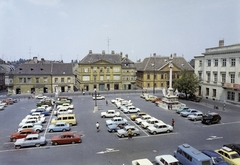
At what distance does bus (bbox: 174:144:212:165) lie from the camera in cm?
1619

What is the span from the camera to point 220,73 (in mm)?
50438

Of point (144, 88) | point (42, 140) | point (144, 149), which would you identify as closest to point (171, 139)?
point (144, 149)

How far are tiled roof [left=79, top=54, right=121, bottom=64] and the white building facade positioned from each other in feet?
91.9

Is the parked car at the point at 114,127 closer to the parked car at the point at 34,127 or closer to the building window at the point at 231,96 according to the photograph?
the parked car at the point at 34,127

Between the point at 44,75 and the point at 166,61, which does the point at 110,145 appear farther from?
the point at 166,61

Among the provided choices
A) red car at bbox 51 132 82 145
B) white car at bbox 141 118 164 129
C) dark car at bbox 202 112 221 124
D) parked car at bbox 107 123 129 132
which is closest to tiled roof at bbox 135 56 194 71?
dark car at bbox 202 112 221 124

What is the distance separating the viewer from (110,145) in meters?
22.7

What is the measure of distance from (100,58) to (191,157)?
196 ft

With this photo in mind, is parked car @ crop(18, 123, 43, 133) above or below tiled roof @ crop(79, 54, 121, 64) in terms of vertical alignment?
below

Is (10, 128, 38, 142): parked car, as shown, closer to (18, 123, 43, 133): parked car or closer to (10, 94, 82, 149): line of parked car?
(10, 94, 82, 149): line of parked car

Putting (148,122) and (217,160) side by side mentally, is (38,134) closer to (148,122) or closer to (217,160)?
(148,122)

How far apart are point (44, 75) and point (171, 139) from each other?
52.0 m

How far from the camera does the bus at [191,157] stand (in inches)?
637

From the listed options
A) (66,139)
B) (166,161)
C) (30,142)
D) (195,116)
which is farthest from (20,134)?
(195,116)
